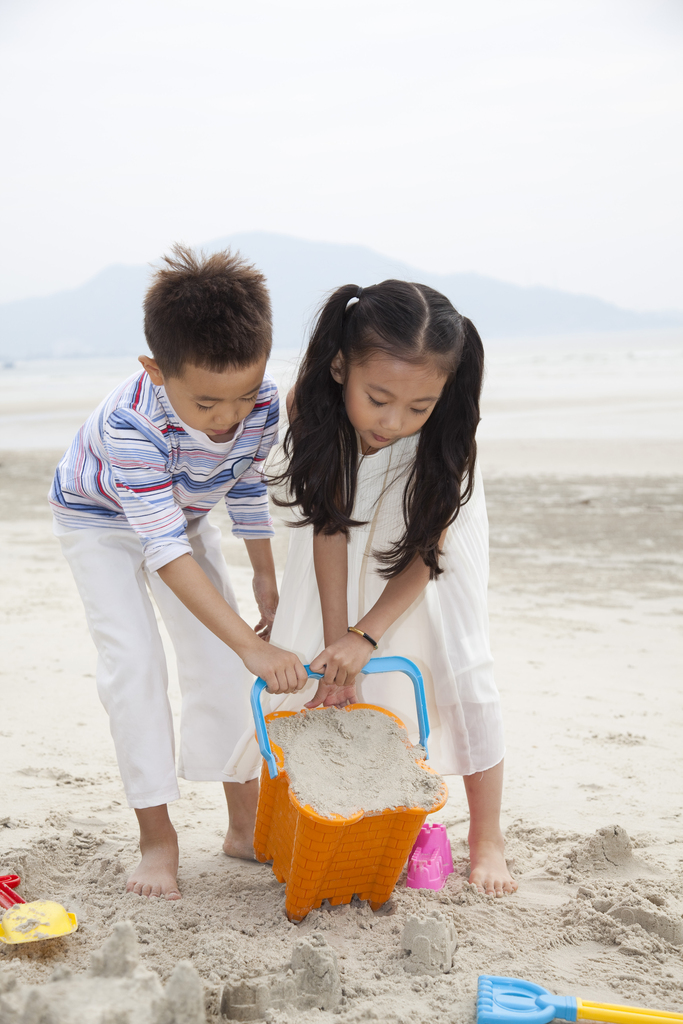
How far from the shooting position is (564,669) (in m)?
3.59

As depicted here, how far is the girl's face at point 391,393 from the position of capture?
187cm

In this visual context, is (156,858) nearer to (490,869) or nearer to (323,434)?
(490,869)

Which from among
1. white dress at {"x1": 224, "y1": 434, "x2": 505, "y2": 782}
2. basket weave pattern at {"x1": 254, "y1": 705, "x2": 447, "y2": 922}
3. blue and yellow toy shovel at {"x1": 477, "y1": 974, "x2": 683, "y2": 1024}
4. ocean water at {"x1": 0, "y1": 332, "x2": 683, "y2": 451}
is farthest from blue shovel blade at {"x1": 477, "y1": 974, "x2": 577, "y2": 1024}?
ocean water at {"x1": 0, "y1": 332, "x2": 683, "y2": 451}

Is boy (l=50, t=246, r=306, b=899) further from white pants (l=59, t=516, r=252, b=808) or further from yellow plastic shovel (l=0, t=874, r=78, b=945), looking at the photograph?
yellow plastic shovel (l=0, t=874, r=78, b=945)

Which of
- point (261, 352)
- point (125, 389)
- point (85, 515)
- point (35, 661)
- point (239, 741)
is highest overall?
point (261, 352)

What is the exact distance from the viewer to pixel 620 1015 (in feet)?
4.81

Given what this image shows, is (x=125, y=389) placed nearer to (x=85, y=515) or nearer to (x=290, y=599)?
(x=85, y=515)

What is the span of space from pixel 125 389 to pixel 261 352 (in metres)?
0.38

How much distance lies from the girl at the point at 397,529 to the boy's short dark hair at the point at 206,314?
0.63 feet

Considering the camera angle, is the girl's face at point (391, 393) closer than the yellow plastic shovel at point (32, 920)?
No

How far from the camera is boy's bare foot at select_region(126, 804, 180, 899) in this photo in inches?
78.1

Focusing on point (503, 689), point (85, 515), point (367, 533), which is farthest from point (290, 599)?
point (503, 689)

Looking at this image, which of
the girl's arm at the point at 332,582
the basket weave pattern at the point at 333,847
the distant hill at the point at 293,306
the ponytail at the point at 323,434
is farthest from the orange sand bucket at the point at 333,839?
the distant hill at the point at 293,306

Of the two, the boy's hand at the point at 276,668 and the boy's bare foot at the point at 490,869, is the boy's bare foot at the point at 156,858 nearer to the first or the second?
the boy's hand at the point at 276,668
